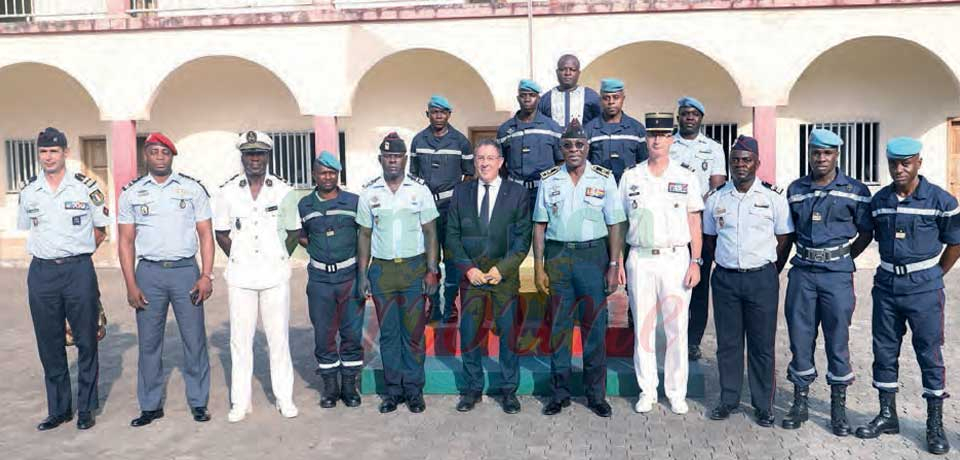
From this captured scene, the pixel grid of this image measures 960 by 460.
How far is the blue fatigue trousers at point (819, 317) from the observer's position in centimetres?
501

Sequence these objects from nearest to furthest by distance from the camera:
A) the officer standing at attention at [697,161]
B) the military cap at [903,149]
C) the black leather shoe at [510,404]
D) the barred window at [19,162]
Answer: the military cap at [903,149]
the black leather shoe at [510,404]
the officer standing at attention at [697,161]
the barred window at [19,162]

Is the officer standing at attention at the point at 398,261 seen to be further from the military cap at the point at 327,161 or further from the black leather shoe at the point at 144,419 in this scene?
the black leather shoe at the point at 144,419

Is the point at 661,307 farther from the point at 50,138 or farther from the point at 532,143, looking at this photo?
the point at 50,138

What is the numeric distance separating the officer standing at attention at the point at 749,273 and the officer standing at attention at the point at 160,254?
329 centimetres

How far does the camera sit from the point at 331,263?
5605 mm

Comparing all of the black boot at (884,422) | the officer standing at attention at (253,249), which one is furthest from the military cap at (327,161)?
the black boot at (884,422)

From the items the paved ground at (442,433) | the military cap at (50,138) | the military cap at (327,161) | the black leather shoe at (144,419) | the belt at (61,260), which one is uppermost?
the military cap at (50,138)

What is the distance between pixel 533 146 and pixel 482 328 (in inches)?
57.4

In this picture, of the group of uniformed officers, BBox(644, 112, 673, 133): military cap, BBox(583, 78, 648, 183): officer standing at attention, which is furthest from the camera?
BBox(583, 78, 648, 183): officer standing at attention

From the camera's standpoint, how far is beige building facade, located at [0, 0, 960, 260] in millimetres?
12000

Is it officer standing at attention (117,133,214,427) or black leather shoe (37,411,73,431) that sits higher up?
officer standing at attention (117,133,214,427)

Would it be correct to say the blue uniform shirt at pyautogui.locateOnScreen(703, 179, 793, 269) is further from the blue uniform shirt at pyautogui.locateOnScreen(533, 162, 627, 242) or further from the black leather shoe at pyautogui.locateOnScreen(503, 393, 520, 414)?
the black leather shoe at pyautogui.locateOnScreen(503, 393, 520, 414)

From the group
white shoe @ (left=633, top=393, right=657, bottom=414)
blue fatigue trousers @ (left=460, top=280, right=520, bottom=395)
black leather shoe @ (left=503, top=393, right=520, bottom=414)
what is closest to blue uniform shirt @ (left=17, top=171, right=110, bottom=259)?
blue fatigue trousers @ (left=460, top=280, right=520, bottom=395)

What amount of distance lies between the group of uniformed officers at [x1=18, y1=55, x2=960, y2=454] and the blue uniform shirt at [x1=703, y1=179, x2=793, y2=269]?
0.01 meters
